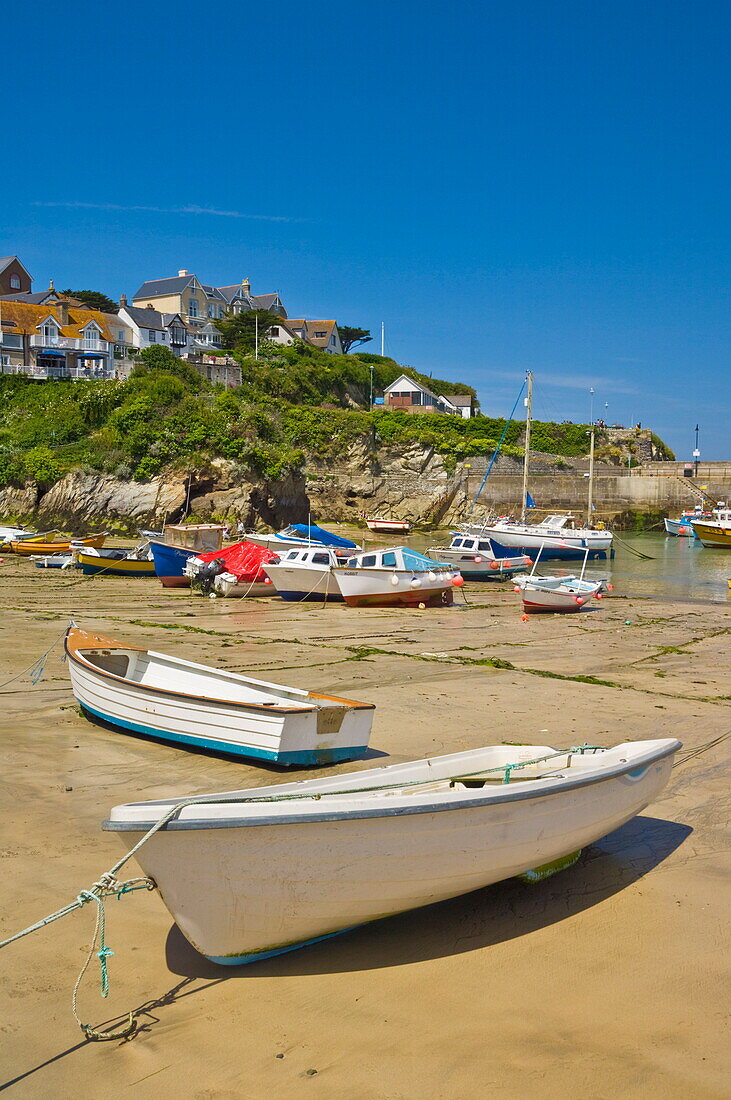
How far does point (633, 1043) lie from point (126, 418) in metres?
46.5

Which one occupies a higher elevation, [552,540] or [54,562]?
[552,540]

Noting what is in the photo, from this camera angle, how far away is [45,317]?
6456cm

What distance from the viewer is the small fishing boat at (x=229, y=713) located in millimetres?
8227

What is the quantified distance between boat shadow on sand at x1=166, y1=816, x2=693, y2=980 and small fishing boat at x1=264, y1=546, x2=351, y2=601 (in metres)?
17.1

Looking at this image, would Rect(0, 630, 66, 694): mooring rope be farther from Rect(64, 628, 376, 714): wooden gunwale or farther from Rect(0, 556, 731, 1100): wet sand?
Rect(64, 628, 376, 714): wooden gunwale

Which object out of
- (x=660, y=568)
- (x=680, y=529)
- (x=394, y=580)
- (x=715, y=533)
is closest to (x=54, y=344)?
(x=660, y=568)

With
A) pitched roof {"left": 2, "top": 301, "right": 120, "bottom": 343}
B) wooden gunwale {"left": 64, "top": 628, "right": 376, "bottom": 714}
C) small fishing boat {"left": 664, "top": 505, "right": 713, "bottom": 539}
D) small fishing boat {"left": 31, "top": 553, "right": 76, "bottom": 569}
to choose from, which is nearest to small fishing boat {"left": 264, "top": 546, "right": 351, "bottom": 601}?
small fishing boat {"left": 31, "top": 553, "right": 76, "bottom": 569}

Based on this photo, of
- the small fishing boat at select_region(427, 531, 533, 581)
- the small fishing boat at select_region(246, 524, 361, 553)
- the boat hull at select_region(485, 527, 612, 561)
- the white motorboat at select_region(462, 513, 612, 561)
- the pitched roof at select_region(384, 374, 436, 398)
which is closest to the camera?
the small fishing boat at select_region(246, 524, 361, 553)

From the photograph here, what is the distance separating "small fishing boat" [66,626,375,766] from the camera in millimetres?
8227

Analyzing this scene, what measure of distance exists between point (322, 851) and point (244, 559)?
2100 centimetres

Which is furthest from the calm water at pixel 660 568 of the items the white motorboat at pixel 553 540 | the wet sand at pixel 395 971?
the wet sand at pixel 395 971

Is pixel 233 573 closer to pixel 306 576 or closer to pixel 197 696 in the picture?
pixel 306 576

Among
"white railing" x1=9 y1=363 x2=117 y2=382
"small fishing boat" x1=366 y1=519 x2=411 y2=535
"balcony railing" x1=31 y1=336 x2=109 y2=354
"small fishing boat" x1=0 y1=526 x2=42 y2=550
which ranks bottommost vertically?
"small fishing boat" x1=0 y1=526 x2=42 y2=550

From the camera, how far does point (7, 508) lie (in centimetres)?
4494
